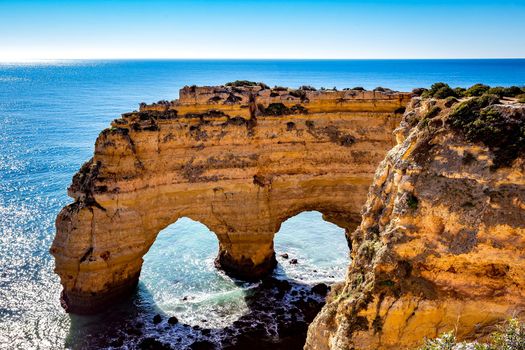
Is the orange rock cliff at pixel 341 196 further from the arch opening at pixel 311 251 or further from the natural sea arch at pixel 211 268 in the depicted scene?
the arch opening at pixel 311 251

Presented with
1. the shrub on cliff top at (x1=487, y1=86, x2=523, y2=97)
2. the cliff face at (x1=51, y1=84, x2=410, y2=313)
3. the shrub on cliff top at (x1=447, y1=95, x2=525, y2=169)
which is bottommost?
the cliff face at (x1=51, y1=84, x2=410, y2=313)

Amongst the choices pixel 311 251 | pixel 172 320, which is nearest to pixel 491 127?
pixel 172 320

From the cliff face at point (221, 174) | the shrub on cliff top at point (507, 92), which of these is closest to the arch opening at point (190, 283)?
the cliff face at point (221, 174)

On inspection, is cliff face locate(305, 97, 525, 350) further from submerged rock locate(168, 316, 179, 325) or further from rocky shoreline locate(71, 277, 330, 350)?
submerged rock locate(168, 316, 179, 325)

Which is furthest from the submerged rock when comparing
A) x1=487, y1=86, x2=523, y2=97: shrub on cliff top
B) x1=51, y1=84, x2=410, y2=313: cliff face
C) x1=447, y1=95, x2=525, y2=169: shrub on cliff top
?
x1=487, y1=86, x2=523, y2=97: shrub on cliff top

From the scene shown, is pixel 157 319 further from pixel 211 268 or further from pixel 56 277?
pixel 56 277

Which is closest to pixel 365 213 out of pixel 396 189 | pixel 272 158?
pixel 396 189
